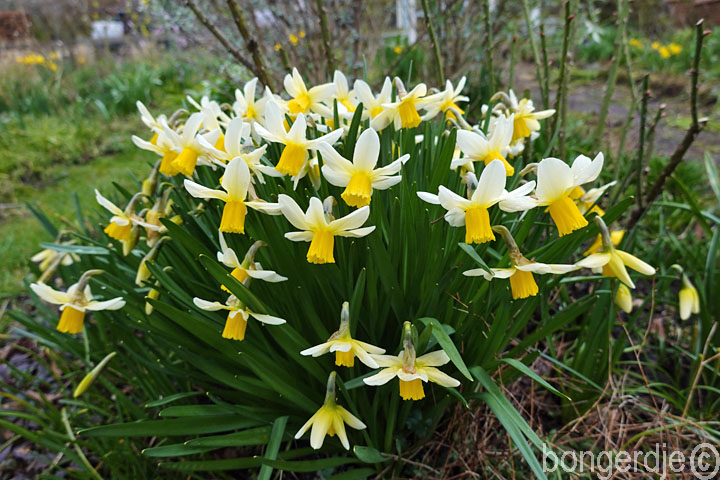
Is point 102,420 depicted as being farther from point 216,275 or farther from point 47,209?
point 47,209

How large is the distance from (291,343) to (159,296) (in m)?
0.41

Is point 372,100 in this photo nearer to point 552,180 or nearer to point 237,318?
point 552,180

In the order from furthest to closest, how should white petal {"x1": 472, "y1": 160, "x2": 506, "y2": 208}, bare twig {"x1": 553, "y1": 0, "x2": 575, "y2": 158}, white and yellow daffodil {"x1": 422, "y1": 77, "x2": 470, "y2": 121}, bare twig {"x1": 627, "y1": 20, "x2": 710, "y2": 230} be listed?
bare twig {"x1": 553, "y1": 0, "x2": 575, "y2": 158}, bare twig {"x1": 627, "y1": 20, "x2": 710, "y2": 230}, white and yellow daffodil {"x1": 422, "y1": 77, "x2": 470, "y2": 121}, white petal {"x1": 472, "y1": 160, "x2": 506, "y2": 208}

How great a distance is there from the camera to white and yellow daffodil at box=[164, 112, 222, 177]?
3.77ft

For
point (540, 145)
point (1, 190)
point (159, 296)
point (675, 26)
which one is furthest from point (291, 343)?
point (675, 26)

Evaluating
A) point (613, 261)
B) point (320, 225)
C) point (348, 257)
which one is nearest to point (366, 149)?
point (320, 225)

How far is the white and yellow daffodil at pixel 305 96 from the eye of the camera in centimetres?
134

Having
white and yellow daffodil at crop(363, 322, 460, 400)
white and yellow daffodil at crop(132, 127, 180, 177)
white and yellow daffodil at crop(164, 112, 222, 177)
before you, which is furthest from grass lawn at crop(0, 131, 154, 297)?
white and yellow daffodil at crop(363, 322, 460, 400)

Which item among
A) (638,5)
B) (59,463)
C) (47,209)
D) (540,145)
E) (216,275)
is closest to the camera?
(216,275)

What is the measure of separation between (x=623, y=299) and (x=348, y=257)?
2.49 ft

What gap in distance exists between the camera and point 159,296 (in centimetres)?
127

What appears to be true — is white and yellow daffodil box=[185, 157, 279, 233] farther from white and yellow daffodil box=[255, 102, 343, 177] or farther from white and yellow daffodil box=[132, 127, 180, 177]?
white and yellow daffodil box=[132, 127, 180, 177]

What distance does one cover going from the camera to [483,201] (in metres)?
0.95

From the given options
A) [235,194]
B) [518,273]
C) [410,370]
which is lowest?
[410,370]
